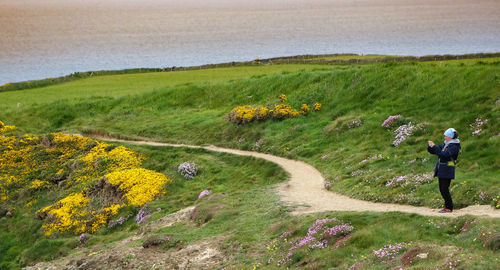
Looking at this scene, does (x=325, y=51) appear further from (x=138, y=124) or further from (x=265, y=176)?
(x=265, y=176)

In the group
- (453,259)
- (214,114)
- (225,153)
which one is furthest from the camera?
(214,114)

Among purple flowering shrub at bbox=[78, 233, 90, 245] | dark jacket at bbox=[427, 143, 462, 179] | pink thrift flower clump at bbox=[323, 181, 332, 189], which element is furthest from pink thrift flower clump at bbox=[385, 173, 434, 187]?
purple flowering shrub at bbox=[78, 233, 90, 245]

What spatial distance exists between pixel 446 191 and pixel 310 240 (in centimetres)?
599

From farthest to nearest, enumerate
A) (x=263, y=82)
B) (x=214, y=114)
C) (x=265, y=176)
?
(x=263, y=82), (x=214, y=114), (x=265, y=176)

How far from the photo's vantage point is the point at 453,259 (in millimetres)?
16281

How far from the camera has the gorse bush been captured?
127 feet

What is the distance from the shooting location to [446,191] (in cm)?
2203

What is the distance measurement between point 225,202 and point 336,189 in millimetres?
6722

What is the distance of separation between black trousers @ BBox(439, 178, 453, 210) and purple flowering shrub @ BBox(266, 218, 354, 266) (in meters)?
4.09

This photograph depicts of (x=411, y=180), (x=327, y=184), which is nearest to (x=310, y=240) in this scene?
(x=411, y=180)

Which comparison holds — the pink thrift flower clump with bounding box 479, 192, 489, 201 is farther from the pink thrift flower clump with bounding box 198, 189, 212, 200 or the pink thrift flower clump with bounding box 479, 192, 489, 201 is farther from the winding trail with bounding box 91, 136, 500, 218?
the pink thrift flower clump with bounding box 198, 189, 212, 200

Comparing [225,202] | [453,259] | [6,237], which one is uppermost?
[453,259]

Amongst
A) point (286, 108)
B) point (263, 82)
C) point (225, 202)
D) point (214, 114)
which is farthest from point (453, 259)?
point (263, 82)

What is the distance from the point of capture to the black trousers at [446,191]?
72.0 feet
